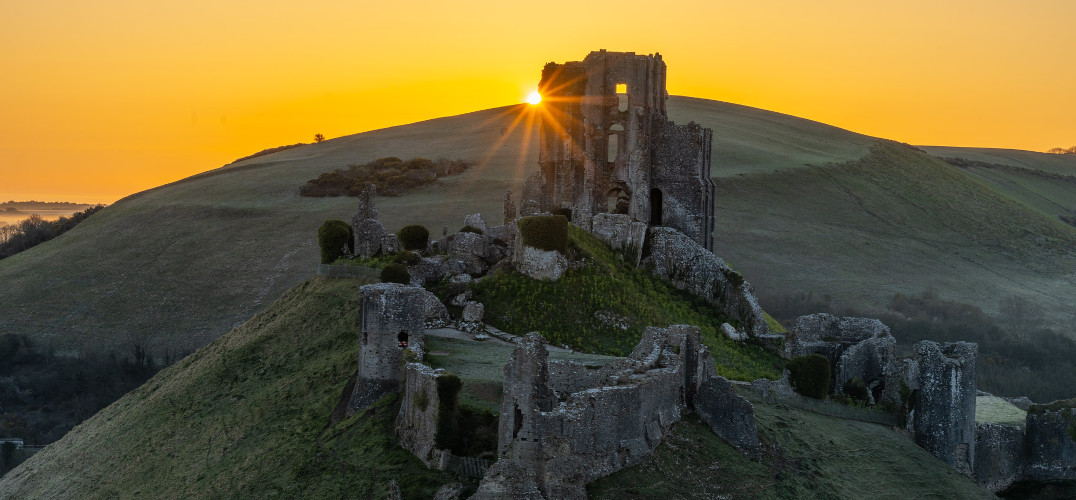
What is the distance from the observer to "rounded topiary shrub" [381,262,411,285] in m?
55.1

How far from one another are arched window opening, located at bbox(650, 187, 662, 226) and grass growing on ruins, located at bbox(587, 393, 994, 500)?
19.8m

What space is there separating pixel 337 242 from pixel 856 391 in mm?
25015

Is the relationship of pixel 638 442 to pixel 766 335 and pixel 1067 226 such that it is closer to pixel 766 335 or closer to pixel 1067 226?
pixel 766 335

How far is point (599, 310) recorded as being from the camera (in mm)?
57344

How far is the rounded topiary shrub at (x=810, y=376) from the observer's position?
5403 cm

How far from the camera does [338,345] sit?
5234cm

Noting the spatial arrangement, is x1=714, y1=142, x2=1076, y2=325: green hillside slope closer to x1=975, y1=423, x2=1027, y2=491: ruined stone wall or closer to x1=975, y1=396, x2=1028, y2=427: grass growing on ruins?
x1=975, y1=396, x2=1028, y2=427: grass growing on ruins

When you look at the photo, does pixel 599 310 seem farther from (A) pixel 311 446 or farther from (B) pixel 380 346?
(A) pixel 311 446

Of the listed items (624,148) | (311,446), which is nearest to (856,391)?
(624,148)

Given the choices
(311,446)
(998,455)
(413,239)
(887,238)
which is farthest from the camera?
(887,238)

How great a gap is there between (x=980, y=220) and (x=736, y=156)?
1070 inches

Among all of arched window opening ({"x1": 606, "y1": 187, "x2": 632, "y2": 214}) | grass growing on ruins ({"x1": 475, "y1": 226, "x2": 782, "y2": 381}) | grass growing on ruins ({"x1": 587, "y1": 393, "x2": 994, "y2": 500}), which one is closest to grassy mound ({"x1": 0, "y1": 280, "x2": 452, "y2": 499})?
grass growing on ruins ({"x1": 587, "y1": 393, "x2": 994, "y2": 500})

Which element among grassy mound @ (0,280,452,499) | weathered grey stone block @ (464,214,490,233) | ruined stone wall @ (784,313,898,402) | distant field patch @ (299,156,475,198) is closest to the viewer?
grassy mound @ (0,280,452,499)

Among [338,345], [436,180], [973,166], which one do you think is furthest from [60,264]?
[973,166]
